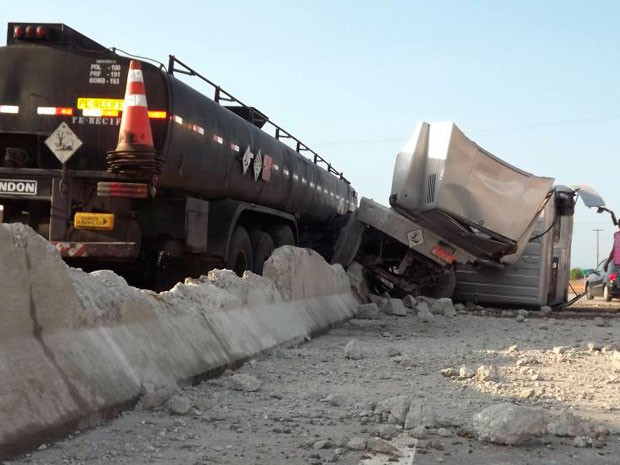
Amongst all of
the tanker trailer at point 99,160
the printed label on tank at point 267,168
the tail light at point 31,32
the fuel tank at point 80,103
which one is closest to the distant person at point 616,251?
the printed label on tank at point 267,168

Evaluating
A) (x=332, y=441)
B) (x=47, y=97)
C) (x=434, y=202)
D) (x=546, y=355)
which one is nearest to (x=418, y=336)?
(x=546, y=355)

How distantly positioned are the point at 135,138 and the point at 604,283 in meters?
16.7

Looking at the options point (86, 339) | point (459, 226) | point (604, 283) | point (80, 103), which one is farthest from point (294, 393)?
point (604, 283)

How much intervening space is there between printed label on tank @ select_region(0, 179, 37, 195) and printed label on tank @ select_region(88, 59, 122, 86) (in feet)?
4.03

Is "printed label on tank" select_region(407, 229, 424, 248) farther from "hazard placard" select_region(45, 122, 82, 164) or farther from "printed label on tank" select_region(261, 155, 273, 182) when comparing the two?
"hazard placard" select_region(45, 122, 82, 164)

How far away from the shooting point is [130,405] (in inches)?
153

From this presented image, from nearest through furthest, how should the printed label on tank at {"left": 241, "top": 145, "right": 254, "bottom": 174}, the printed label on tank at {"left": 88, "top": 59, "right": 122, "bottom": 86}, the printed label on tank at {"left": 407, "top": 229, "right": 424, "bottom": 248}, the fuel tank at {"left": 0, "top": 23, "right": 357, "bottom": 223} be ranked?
the fuel tank at {"left": 0, "top": 23, "right": 357, "bottom": 223} < the printed label on tank at {"left": 88, "top": 59, "right": 122, "bottom": 86} < the printed label on tank at {"left": 241, "top": 145, "right": 254, "bottom": 174} < the printed label on tank at {"left": 407, "top": 229, "right": 424, "bottom": 248}

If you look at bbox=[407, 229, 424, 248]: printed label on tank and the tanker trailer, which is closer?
the tanker trailer

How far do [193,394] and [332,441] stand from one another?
1.13 m

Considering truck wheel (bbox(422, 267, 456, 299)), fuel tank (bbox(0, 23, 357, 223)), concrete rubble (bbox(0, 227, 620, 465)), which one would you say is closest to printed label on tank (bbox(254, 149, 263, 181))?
fuel tank (bbox(0, 23, 357, 223))

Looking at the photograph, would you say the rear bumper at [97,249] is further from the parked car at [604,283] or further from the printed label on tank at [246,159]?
the parked car at [604,283]

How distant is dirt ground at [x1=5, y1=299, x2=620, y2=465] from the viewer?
3.41 m

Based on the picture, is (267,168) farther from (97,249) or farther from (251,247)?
(97,249)

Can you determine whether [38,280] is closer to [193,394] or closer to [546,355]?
[193,394]
